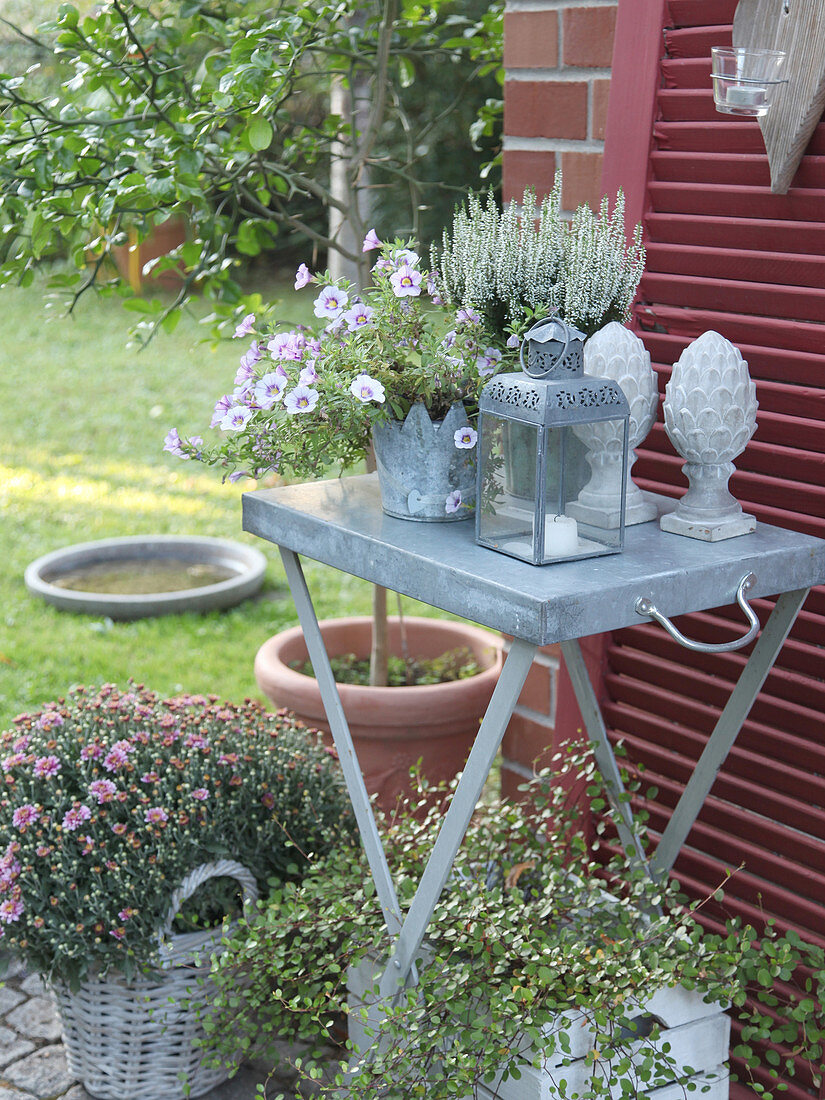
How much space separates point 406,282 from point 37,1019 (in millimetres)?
1665

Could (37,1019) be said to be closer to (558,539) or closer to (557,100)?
(558,539)

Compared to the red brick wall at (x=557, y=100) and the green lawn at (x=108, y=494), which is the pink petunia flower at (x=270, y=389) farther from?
the green lawn at (x=108, y=494)

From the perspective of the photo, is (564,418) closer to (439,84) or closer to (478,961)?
(478,961)

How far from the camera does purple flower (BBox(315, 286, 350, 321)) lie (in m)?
1.76

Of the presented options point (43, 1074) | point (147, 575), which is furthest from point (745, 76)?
point (147, 575)

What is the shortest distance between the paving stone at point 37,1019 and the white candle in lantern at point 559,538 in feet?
4.93

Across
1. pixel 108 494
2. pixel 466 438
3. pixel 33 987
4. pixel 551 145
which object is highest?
pixel 551 145

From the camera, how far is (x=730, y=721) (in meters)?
1.85

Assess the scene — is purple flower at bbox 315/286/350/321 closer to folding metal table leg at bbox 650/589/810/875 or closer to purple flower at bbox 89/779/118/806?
folding metal table leg at bbox 650/589/810/875

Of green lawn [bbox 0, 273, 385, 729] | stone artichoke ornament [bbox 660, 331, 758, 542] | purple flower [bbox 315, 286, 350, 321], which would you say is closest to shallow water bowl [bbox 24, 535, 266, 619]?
green lawn [bbox 0, 273, 385, 729]

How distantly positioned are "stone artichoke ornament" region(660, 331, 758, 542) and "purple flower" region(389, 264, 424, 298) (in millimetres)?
376

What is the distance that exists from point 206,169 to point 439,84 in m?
6.09

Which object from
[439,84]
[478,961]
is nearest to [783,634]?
[478,961]

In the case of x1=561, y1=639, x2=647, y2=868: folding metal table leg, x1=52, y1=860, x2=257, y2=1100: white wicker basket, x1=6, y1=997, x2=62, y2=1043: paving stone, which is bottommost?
x1=6, y1=997, x2=62, y2=1043: paving stone
